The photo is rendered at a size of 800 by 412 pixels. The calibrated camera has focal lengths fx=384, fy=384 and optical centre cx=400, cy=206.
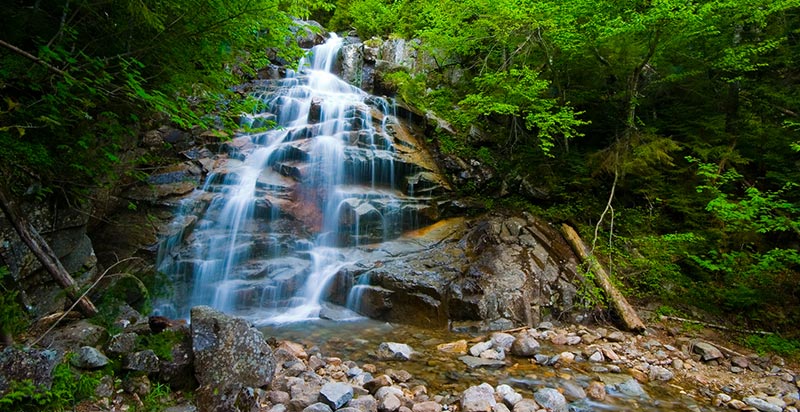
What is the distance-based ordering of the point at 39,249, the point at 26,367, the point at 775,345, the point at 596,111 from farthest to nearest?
the point at 596,111 < the point at 775,345 < the point at 39,249 < the point at 26,367

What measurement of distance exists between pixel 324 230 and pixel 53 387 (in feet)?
21.0

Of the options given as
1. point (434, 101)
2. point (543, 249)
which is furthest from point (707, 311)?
point (434, 101)

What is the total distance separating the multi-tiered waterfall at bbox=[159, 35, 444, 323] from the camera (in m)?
7.59

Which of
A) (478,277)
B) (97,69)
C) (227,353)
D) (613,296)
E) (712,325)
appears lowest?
(712,325)

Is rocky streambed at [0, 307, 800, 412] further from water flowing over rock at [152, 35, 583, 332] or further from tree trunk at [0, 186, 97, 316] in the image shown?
water flowing over rock at [152, 35, 583, 332]

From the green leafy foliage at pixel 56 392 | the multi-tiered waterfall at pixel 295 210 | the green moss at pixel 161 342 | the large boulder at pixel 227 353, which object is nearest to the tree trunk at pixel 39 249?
the green moss at pixel 161 342

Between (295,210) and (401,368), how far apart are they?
538 centimetres

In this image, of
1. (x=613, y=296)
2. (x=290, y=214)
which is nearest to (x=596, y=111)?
(x=613, y=296)

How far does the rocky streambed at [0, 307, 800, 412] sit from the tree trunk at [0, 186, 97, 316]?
18.3 inches

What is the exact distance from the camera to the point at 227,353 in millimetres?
3535

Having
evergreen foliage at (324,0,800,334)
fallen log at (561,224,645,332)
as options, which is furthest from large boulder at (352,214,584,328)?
evergreen foliage at (324,0,800,334)

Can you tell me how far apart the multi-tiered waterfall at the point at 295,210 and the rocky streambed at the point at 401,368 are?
1.42 meters

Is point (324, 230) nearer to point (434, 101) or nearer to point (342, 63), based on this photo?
point (434, 101)

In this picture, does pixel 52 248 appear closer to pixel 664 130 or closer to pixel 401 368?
pixel 401 368
